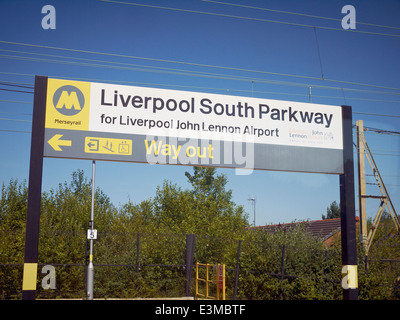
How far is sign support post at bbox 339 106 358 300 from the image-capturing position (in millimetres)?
10984

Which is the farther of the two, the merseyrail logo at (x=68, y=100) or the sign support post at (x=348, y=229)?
the sign support post at (x=348, y=229)

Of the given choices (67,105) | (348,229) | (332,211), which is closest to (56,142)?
(67,105)

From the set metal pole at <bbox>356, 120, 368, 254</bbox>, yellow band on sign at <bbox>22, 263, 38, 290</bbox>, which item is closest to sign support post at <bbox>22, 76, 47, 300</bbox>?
yellow band on sign at <bbox>22, 263, 38, 290</bbox>

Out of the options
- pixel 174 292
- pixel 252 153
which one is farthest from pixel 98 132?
pixel 174 292

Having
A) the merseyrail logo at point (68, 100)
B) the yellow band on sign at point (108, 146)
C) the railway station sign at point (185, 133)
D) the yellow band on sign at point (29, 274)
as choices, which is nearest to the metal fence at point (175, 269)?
the railway station sign at point (185, 133)

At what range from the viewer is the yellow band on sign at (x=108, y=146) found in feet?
33.4

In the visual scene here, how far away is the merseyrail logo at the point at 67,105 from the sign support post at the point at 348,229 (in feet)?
22.5

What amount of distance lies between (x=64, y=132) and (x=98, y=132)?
776mm

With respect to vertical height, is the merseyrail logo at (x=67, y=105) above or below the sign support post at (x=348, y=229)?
above

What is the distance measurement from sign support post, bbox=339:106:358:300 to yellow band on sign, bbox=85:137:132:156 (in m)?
5.75

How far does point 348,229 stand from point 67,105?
778cm

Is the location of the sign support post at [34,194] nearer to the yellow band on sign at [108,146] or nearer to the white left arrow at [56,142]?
the white left arrow at [56,142]

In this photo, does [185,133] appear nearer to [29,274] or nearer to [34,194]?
[34,194]
